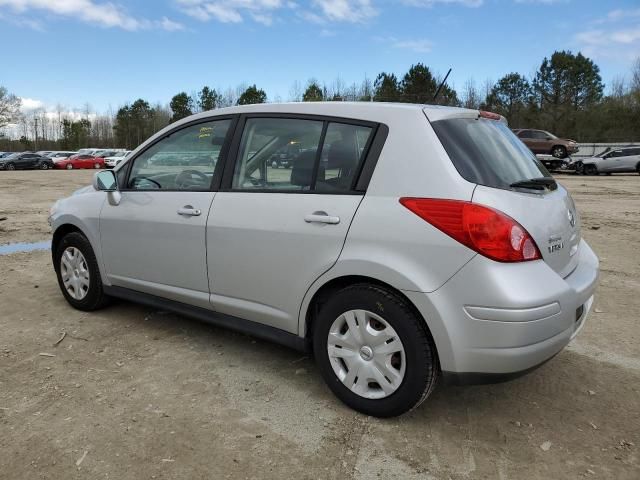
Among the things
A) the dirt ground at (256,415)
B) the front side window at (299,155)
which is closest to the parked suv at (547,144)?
the dirt ground at (256,415)

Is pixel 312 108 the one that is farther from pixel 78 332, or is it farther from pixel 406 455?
pixel 78 332

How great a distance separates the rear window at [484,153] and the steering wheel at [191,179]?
165 centimetres

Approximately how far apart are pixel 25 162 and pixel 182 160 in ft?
149

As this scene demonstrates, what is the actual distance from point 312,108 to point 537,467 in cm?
231

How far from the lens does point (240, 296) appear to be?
3.42 metres

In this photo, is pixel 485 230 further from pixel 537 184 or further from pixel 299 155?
pixel 299 155

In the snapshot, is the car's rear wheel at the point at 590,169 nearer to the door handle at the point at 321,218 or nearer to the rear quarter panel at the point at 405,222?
the rear quarter panel at the point at 405,222

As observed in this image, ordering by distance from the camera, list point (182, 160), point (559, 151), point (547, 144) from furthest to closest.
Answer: point (547, 144)
point (559, 151)
point (182, 160)

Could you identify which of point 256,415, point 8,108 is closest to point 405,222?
point 256,415

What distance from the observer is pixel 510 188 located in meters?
2.73

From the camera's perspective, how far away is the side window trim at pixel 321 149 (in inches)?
114

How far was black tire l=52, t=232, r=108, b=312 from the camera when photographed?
176 inches

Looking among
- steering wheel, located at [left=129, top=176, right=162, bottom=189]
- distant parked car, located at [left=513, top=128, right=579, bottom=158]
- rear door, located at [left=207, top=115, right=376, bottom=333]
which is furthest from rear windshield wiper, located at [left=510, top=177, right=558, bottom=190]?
distant parked car, located at [left=513, top=128, right=579, bottom=158]

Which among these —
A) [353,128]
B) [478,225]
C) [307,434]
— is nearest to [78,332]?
[307,434]
